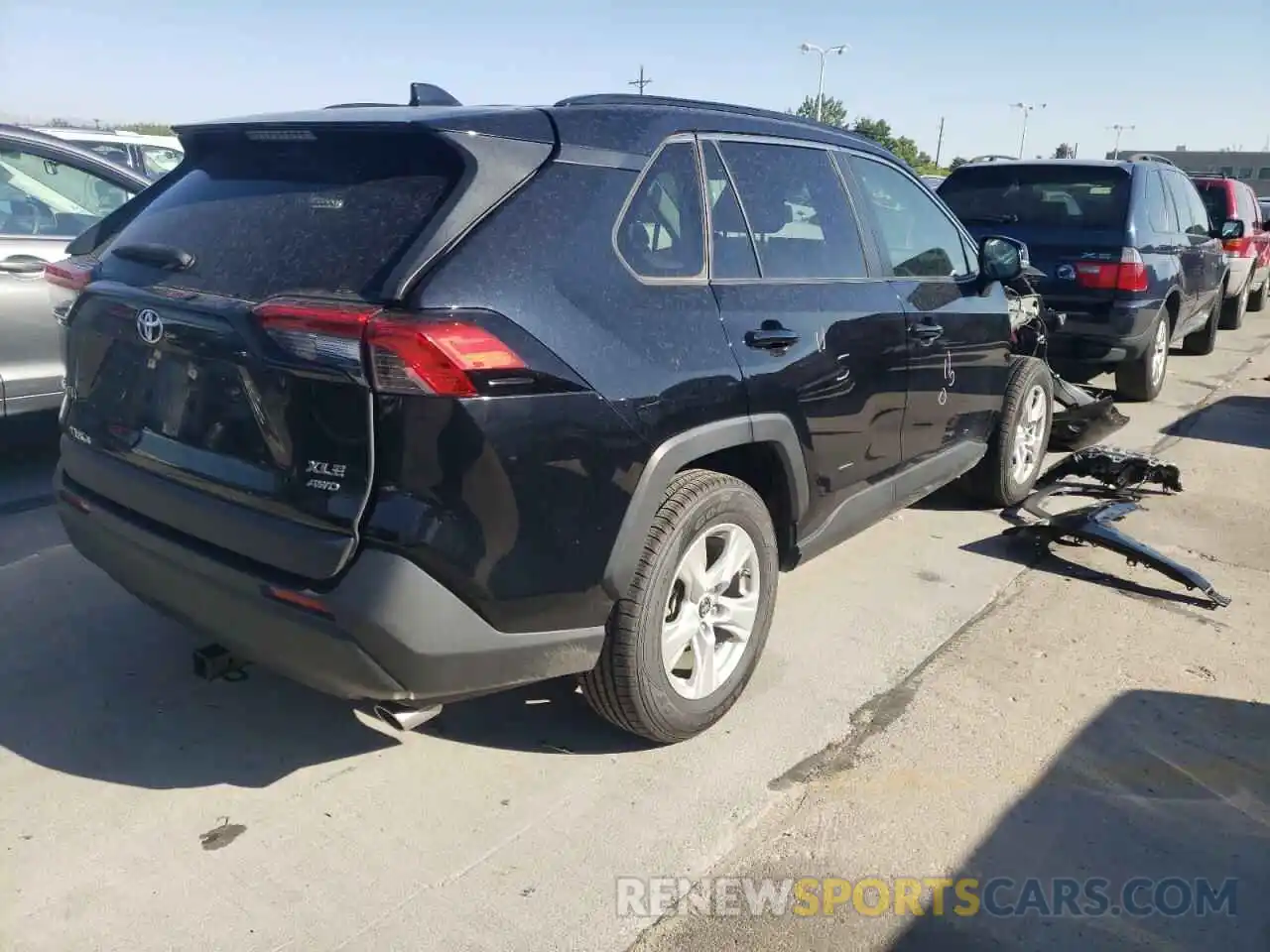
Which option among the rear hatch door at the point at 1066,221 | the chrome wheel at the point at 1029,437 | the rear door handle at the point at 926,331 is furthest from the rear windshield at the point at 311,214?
the rear hatch door at the point at 1066,221

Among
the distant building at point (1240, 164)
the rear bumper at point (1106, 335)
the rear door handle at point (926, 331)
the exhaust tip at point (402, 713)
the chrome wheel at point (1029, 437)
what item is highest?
the distant building at point (1240, 164)

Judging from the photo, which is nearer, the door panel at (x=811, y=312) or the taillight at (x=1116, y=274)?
the door panel at (x=811, y=312)

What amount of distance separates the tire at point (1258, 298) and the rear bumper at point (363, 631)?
53.0 ft

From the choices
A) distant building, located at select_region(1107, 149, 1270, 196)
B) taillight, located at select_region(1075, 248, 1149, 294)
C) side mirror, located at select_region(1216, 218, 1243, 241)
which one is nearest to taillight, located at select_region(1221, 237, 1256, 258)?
side mirror, located at select_region(1216, 218, 1243, 241)

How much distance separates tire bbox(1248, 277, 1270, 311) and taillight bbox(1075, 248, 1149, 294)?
32.3 feet

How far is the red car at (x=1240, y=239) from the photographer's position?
40.1ft

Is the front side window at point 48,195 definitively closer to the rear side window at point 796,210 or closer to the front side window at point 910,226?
the rear side window at point 796,210

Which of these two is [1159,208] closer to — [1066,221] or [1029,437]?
[1066,221]

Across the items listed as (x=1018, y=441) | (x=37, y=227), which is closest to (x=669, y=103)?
(x=1018, y=441)

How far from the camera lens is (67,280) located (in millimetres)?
3000

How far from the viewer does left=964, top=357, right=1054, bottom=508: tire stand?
5133 millimetres

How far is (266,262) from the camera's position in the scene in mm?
2488

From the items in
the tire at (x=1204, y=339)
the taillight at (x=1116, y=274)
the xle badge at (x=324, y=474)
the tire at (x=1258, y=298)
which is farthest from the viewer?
the tire at (x=1258, y=298)

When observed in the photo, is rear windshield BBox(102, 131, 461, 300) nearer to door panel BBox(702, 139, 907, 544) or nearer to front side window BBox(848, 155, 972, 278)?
door panel BBox(702, 139, 907, 544)
